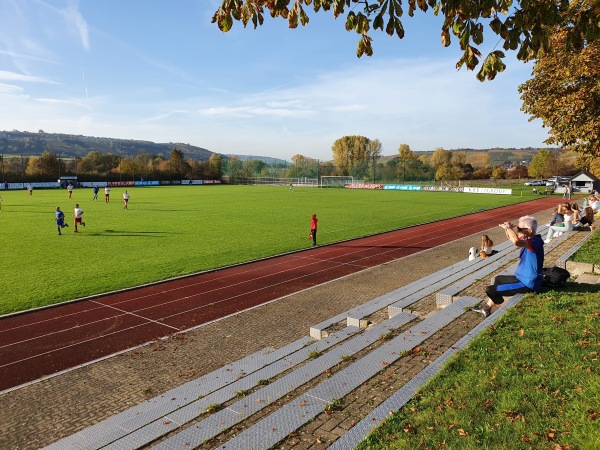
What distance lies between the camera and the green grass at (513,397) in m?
3.92

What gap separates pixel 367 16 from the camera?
4.97m

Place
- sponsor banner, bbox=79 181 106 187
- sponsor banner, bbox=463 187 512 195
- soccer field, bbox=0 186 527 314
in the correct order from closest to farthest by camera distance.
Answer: soccer field, bbox=0 186 527 314 < sponsor banner, bbox=463 187 512 195 < sponsor banner, bbox=79 181 106 187

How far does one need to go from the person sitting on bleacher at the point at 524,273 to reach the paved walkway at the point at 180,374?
0.51 meters

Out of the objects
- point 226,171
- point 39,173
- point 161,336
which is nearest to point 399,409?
point 161,336

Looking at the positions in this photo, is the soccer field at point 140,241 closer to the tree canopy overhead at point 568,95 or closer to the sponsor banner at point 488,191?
the tree canopy overhead at point 568,95

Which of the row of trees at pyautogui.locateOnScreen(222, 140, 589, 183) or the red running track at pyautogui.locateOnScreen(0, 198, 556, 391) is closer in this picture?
the red running track at pyautogui.locateOnScreen(0, 198, 556, 391)

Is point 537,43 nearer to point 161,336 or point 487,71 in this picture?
point 487,71

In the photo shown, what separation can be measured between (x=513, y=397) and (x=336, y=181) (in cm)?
9488

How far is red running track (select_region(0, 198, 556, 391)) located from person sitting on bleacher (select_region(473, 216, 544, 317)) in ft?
22.1

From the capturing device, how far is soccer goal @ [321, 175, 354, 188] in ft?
316

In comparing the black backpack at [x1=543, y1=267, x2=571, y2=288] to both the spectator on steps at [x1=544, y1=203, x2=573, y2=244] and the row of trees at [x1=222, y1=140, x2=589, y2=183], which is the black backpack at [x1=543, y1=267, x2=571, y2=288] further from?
the row of trees at [x1=222, y1=140, x2=589, y2=183]

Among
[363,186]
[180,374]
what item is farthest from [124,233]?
[363,186]

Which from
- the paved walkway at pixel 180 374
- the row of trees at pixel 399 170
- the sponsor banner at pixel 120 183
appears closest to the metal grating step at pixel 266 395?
the paved walkway at pixel 180 374

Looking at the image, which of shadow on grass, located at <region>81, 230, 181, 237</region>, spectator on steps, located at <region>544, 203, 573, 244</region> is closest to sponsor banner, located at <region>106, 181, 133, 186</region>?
shadow on grass, located at <region>81, 230, 181, 237</region>
